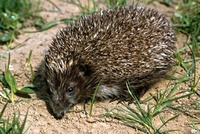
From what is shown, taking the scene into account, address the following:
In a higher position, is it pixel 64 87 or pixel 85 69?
pixel 85 69

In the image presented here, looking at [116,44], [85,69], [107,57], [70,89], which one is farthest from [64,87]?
[116,44]

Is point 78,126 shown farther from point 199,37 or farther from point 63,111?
point 199,37

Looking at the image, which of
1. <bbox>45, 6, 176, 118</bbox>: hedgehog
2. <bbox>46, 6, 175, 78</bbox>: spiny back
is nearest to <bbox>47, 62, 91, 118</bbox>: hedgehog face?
<bbox>45, 6, 176, 118</bbox>: hedgehog

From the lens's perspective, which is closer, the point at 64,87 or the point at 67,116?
the point at 64,87

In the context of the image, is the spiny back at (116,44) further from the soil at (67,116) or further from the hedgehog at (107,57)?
the soil at (67,116)

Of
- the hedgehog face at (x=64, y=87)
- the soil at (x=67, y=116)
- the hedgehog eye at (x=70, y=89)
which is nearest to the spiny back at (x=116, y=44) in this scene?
the hedgehog face at (x=64, y=87)

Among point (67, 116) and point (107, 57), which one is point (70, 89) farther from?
point (107, 57)

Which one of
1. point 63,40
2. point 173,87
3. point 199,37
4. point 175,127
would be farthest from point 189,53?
point 63,40

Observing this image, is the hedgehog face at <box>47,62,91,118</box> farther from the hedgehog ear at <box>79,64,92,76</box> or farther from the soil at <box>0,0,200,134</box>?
the soil at <box>0,0,200,134</box>
